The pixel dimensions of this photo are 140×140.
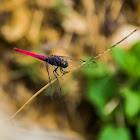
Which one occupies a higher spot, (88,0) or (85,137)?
(88,0)

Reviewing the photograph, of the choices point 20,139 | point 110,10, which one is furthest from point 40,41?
point 20,139

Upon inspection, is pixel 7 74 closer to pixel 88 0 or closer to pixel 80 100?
pixel 80 100

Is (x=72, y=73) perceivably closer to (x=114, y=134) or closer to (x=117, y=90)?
(x=117, y=90)

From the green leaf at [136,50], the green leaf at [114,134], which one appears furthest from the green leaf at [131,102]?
the green leaf at [136,50]

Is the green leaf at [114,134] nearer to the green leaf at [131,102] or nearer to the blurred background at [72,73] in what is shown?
the blurred background at [72,73]

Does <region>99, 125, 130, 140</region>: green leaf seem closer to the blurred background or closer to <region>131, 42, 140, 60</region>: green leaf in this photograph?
the blurred background

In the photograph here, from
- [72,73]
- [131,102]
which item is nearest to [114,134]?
[131,102]

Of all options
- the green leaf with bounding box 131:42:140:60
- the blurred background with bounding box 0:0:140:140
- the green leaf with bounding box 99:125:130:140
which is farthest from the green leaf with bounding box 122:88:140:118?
the green leaf with bounding box 131:42:140:60
